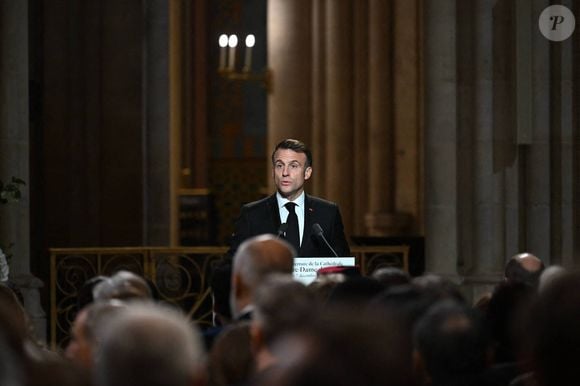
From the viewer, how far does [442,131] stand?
513 inches

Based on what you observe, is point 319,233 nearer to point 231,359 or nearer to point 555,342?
point 231,359

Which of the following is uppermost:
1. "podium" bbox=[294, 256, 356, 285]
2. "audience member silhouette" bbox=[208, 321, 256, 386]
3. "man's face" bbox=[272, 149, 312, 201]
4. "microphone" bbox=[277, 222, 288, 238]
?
"man's face" bbox=[272, 149, 312, 201]

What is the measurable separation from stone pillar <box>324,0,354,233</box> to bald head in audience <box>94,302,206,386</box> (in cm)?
1548

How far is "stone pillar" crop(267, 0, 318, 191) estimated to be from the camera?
19.1 metres

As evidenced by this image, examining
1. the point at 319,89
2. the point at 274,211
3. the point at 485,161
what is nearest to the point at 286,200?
the point at 274,211

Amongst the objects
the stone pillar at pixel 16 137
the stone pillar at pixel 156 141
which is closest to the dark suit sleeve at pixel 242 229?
the stone pillar at pixel 16 137

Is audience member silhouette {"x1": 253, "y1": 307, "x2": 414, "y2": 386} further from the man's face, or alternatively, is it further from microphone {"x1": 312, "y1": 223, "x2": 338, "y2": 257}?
the man's face

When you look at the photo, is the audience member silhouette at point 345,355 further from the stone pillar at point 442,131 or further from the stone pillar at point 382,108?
the stone pillar at point 382,108

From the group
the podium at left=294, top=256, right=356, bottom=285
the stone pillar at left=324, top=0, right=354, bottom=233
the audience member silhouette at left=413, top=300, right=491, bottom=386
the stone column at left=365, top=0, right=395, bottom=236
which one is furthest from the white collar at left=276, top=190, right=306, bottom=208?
the stone pillar at left=324, top=0, right=354, bottom=233

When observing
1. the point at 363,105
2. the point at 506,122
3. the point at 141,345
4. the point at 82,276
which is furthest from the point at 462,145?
the point at 141,345

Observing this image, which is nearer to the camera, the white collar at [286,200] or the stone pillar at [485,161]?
the white collar at [286,200]

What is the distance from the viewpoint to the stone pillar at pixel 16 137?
11.8 meters

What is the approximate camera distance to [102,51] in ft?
51.5

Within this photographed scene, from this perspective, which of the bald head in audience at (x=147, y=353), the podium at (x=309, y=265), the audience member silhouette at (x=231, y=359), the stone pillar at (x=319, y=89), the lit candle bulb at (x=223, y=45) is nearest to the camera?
the bald head in audience at (x=147, y=353)
